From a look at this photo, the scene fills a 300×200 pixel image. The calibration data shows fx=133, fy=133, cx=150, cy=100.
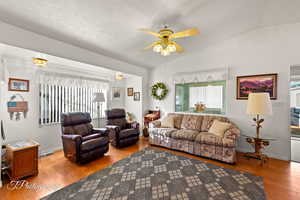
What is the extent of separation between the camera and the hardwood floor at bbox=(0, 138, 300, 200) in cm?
196

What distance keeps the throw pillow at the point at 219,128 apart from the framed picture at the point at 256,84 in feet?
3.10

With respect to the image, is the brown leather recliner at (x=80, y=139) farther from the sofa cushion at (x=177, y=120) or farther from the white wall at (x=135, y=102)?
the sofa cushion at (x=177, y=120)

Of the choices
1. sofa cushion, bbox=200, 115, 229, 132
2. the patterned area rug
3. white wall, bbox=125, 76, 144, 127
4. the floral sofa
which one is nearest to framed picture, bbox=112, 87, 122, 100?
white wall, bbox=125, 76, 144, 127

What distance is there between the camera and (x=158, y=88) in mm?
4973

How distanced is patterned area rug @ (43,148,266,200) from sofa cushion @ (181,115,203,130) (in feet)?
3.76

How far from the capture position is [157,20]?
98.7 inches

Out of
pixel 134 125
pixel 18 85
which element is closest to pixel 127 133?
pixel 134 125

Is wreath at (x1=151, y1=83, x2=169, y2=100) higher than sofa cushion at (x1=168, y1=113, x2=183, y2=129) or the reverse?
higher

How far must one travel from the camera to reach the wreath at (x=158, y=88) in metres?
4.84

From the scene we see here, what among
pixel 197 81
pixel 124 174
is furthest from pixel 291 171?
pixel 124 174

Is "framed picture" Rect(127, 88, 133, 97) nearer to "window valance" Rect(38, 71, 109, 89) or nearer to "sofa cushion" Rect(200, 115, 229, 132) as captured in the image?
"window valance" Rect(38, 71, 109, 89)

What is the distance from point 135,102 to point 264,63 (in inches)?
159

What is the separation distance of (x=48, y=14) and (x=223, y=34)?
12.3ft

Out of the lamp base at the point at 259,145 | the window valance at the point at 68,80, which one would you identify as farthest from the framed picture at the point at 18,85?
the lamp base at the point at 259,145
